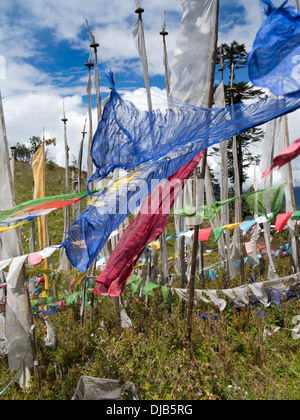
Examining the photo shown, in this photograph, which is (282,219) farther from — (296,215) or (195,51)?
(195,51)

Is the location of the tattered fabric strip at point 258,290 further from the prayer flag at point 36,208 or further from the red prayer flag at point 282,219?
the prayer flag at point 36,208

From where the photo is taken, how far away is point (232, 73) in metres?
6.11

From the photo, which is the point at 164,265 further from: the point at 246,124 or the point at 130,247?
the point at 246,124

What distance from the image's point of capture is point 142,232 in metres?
3.07

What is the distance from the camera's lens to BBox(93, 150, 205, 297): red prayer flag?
304 cm

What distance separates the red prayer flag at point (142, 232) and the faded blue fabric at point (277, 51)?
880 millimetres

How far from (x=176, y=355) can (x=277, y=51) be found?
3282mm

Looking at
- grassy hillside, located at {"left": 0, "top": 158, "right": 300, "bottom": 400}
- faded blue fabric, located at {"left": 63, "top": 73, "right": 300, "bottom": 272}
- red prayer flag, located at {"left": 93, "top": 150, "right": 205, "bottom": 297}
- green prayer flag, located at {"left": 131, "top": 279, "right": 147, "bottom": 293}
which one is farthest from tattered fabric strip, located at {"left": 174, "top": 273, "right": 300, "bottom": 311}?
faded blue fabric, located at {"left": 63, "top": 73, "right": 300, "bottom": 272}

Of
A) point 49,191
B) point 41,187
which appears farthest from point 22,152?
point 41,187

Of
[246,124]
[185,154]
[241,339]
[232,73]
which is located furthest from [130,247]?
[232,73]

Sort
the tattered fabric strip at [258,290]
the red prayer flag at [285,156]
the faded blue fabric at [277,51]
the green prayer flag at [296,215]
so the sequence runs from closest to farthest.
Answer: the red prayer flag at [285,156] → the faded blue fabric at [277,51] → the green prayer flag at [296,215] → the tattered fabric strip at [258,290]

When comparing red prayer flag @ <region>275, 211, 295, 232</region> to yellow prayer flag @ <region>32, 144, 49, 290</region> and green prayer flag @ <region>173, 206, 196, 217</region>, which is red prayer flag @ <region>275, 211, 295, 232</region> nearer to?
green prayer flag @ <region>173, 206, 196, 217</region>

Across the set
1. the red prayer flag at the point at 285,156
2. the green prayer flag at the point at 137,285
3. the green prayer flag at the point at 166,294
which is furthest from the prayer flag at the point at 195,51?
the green prayer flag at the point at 137,285

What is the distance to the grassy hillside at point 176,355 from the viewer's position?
3.31 meters
